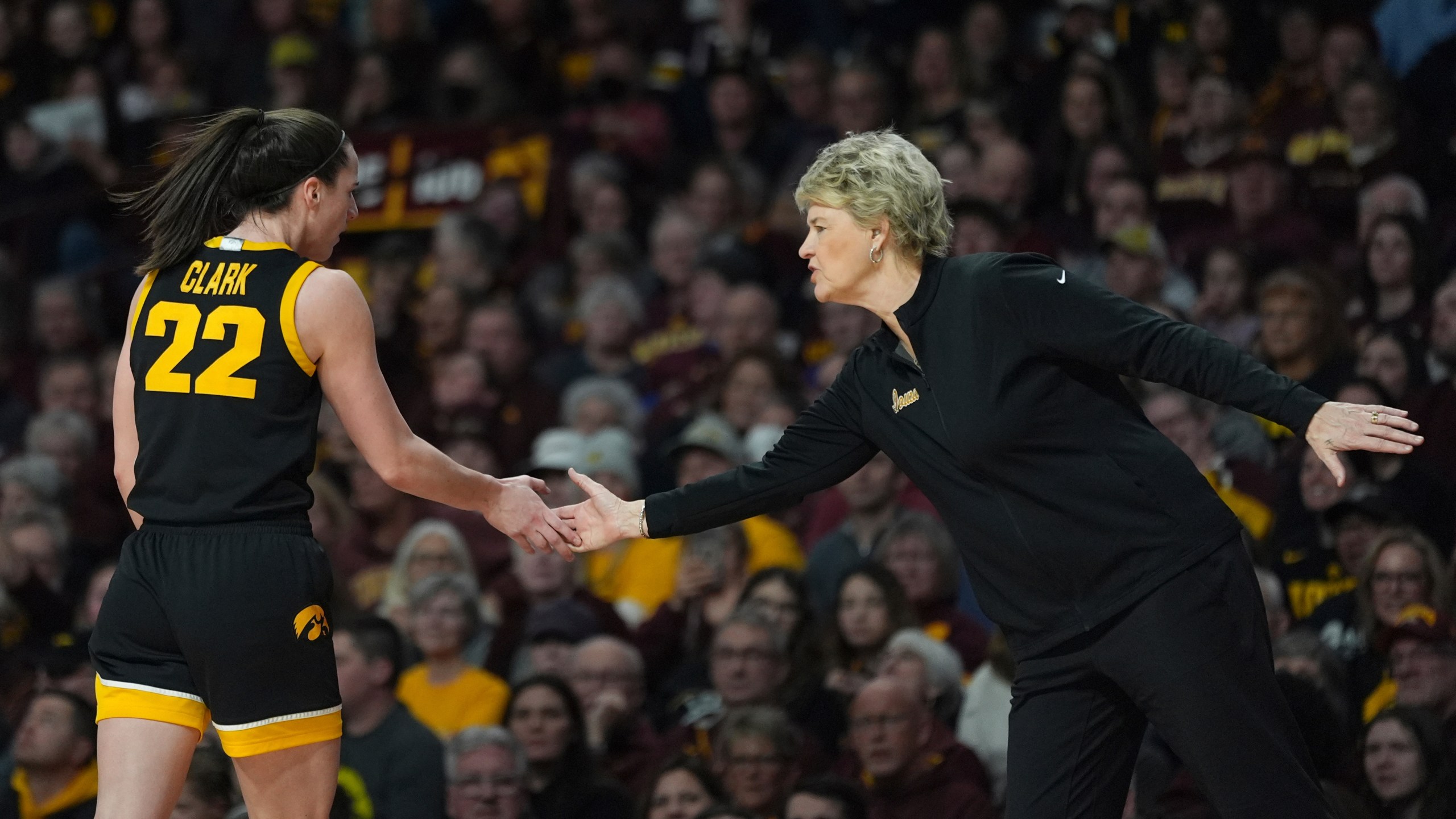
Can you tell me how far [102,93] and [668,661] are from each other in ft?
22.3

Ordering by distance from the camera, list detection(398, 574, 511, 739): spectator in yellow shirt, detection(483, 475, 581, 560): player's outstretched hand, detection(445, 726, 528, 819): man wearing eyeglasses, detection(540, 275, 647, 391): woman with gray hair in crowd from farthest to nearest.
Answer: detection(540, 275, 647, 391): woman with gray hair in crowd, detection(398, 574, 511, 739): spectator in yellow shirt, detection(445, 726, 528, 819): man wearing eyeglasses, detection(483, 475, 581, 560): player's outstretched hand

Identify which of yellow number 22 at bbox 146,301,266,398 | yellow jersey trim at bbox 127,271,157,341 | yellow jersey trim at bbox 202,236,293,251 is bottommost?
yellow number 22 at bbox 146,301,266,398

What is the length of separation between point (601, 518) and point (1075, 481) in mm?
1203


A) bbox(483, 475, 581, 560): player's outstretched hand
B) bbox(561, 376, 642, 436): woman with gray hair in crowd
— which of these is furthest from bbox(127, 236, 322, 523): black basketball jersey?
bbox(561, 376, 642, 436): woman with gray hair in crowd

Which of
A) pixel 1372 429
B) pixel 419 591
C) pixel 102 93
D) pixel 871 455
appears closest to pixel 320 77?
pixel 102 93

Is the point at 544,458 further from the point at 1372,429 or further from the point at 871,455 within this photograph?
the point at 1372,429

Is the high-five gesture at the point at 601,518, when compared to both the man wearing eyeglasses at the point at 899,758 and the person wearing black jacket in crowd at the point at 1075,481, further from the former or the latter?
the man wearing eyeglasses at the point at 899,758

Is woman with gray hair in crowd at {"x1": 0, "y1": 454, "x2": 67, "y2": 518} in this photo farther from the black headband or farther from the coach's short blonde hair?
the coach's short blonde hair

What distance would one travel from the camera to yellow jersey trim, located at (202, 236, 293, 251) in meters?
3.69

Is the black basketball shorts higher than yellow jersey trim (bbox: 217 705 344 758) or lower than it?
higher

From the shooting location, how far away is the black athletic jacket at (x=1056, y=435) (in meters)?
3.65

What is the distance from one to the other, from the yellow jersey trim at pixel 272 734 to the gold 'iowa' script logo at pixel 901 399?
133cm

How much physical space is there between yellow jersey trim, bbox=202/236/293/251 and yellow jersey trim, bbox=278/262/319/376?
0.09 metres

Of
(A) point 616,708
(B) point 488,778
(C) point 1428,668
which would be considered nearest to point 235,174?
(B) point 488,778
